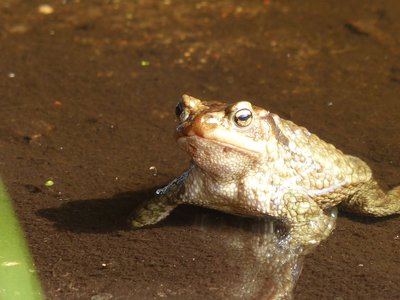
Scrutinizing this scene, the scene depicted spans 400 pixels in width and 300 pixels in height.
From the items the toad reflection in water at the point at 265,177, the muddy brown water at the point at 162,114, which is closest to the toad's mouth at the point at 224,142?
the toad reflection in water at the point at 265,177

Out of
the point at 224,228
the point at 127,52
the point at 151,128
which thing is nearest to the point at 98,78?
the point at 127,52

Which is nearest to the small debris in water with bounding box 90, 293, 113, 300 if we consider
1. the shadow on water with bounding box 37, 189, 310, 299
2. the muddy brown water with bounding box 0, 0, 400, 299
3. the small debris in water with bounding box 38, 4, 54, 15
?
the muddy brown water with bounding box 0, 0, 400, 299

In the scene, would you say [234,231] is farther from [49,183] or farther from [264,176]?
[49,183]

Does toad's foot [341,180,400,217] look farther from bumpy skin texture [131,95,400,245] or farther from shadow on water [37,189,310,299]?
shadow on water [37,189,310,299]

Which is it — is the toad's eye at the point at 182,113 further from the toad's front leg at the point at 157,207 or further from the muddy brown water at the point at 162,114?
the muddy brown water at the point at 162,114

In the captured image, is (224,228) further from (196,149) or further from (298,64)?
(298,64)

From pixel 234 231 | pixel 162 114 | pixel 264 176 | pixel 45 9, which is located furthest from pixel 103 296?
pixel 45 9

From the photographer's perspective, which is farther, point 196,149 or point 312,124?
point 312,124
